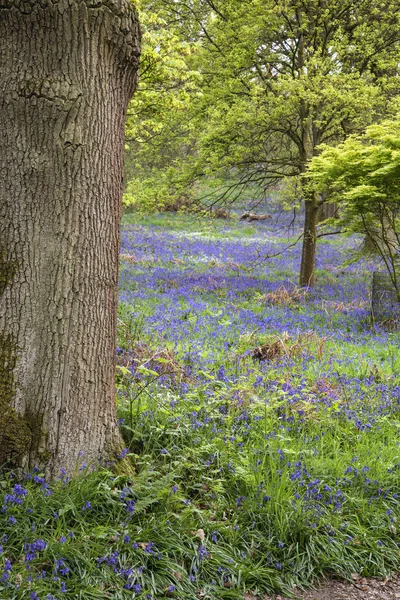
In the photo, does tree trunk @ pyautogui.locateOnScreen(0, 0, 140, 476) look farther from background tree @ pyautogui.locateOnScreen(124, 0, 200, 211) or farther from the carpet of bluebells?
background tree @ pyautogui.locateOnScreen(124, 0, 200, 211)

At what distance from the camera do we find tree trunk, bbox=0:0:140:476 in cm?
329

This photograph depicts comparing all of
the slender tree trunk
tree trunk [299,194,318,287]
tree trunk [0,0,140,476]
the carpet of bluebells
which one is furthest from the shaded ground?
tree trunk [299,194,318,287]

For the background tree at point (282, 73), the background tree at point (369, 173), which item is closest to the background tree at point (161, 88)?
the background tree at point (282, 73)

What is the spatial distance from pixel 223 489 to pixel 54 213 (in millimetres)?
2118

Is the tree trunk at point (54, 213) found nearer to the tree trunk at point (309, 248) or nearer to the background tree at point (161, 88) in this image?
the background tree at point (161, 88)

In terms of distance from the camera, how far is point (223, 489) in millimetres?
3697

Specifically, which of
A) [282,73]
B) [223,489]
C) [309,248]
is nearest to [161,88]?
[282,73]

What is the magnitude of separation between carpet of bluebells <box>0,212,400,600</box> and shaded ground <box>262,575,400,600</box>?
0.06m

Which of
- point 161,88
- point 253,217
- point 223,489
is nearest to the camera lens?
point 223,489

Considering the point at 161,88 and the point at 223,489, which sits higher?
the point at 161,88

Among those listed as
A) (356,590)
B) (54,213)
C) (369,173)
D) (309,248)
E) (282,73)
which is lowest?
(356,590)

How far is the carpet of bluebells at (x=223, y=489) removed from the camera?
118 inches

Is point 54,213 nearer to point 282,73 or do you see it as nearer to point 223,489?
point 223,489

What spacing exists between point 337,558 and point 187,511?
1.00m
